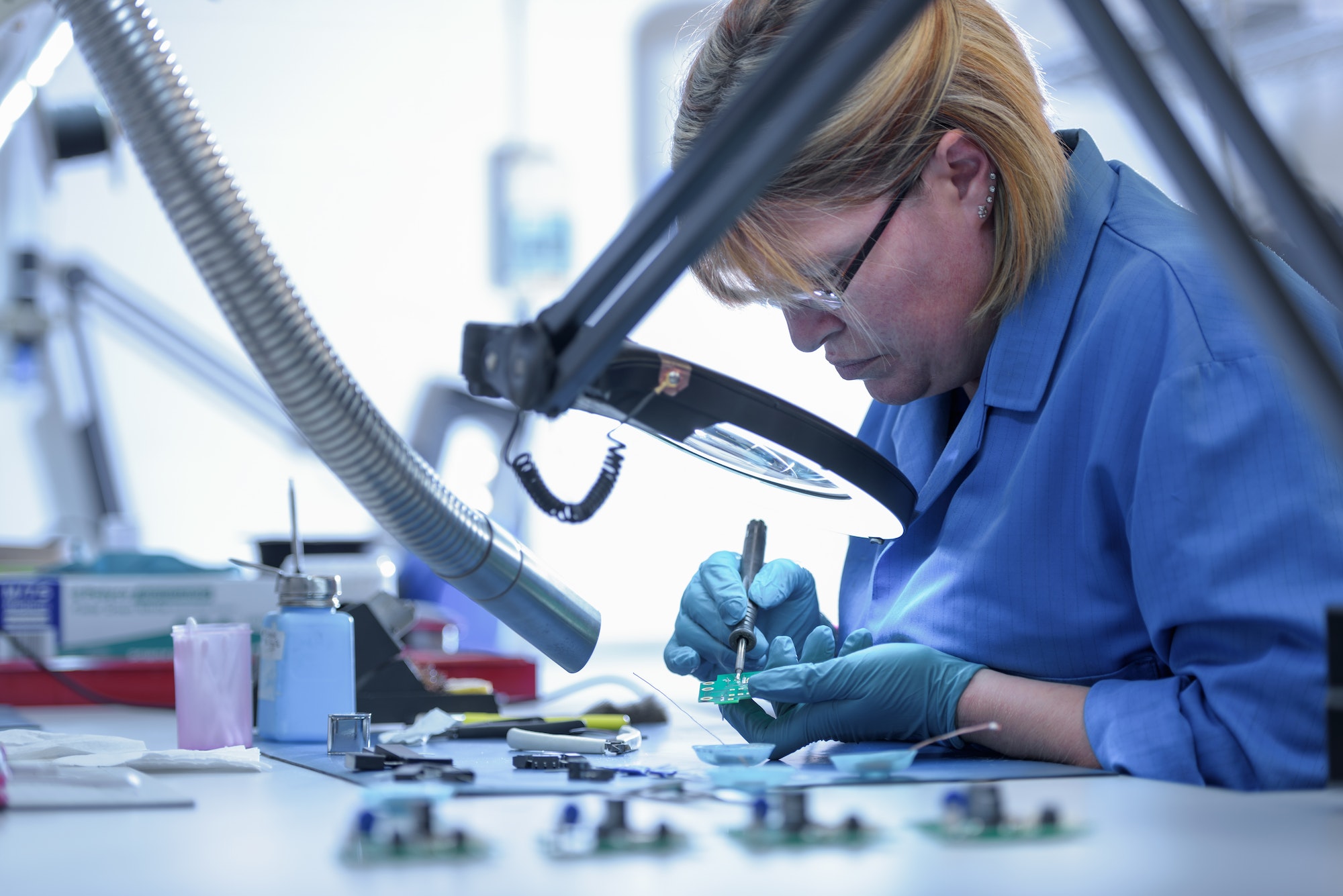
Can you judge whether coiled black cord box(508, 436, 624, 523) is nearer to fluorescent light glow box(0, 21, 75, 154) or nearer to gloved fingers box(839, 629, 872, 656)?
gloved fingers box(839, 629, 872, 656)

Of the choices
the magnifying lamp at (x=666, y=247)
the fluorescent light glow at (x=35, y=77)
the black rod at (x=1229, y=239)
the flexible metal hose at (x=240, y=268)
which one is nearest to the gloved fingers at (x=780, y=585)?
the magnifying lamp at (x=666, y=247)

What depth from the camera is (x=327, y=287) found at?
10.9 ft

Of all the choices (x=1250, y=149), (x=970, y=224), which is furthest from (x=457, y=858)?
(x=970, y=224)

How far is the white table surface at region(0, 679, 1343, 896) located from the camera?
506 millimetres

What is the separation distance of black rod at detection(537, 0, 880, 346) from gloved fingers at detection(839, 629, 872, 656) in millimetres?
585

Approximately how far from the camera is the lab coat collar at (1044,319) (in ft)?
3.51

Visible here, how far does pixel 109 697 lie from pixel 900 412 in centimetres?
104

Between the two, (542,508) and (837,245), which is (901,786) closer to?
(542,508)

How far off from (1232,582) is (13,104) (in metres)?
1.31

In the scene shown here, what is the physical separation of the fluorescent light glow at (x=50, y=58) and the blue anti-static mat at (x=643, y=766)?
0.73 meters

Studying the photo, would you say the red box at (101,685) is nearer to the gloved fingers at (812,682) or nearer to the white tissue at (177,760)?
the white tissue at (177,760)

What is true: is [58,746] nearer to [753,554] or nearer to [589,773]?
[589,773]

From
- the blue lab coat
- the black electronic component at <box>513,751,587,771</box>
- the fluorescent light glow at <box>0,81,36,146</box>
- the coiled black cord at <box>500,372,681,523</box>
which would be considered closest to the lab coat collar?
the blue lab coat

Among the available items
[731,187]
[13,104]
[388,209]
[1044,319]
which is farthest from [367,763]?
[388,209]
